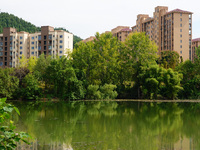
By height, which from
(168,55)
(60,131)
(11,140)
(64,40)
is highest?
(64,40)

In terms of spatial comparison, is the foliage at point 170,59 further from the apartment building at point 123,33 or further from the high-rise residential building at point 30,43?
the apartment building at point 123,33

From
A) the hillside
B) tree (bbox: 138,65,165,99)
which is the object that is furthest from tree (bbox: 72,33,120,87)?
the hillside

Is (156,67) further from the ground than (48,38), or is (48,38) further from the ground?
(48,38)

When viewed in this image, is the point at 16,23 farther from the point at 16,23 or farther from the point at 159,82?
the point at 159,82

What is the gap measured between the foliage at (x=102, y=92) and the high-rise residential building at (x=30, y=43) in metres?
43.6

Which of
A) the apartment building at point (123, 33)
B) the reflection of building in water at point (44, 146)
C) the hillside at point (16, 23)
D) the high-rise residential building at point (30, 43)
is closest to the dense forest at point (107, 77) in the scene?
the reflection of building in water at point (44, 146)

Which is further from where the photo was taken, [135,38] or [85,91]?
[135,38]

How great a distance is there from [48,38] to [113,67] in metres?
44.9

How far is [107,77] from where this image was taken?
2072 inches

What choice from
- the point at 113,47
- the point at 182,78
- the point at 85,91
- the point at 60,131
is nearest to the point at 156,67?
the point at 182,78

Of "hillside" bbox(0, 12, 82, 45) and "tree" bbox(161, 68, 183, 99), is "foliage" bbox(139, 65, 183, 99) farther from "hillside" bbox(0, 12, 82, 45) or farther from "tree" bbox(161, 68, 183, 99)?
"hillside" bbox(0, 12, 82, 45)

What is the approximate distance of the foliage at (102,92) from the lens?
157ft

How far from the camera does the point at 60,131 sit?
15297 mm

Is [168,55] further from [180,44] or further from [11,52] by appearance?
[11,52]
